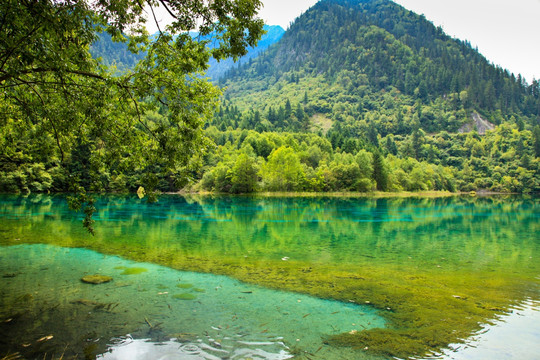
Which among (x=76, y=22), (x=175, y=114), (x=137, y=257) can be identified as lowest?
(x=137, y=257)

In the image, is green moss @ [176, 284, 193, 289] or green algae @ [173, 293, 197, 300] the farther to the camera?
green moss @ [176, 284, 193, 289]

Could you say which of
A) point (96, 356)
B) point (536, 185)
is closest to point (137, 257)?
point (96, 356)

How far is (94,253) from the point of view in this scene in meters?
17.0

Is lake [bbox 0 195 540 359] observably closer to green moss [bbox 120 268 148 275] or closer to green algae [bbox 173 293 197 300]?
green algae [bbox 173 293 197 300]

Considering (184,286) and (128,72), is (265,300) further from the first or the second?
(128,72)

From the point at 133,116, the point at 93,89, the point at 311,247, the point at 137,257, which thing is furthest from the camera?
the point at 311,247

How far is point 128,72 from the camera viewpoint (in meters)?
10.7

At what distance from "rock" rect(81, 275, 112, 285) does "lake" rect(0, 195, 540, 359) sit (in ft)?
0.83

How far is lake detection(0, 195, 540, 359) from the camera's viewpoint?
23.8ft

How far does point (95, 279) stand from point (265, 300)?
646 centimetres

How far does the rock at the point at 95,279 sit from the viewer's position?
38.8 feet

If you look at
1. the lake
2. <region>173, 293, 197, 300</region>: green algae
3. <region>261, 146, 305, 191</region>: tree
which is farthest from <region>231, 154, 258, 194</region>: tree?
<region>173, 293, 197, 300</region>: green algae

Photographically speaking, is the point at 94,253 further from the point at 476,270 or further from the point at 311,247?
the point at 476,270

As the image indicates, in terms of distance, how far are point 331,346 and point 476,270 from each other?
11022 millimetres
